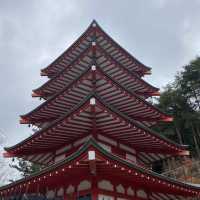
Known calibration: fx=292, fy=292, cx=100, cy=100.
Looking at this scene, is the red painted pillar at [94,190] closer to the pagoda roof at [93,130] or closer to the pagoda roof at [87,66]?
the pagoda roof at [93,130]

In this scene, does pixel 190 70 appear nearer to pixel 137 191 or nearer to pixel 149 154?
pixel 149 154

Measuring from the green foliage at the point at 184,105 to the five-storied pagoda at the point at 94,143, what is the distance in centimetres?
2185

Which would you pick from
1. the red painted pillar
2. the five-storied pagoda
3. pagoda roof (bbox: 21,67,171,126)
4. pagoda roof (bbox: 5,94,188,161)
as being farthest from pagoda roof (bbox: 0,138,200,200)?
pagoda roof (bbox: 21,67,171,126)

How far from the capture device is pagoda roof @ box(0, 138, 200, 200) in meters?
9.23

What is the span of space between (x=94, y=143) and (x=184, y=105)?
31.6m

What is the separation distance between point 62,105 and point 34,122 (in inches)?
72.8

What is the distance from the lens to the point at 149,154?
15344 mm

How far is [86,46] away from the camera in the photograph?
18172 mm

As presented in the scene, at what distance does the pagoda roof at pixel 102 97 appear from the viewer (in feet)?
43.9

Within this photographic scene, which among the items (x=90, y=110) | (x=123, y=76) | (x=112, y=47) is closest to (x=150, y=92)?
(x=123, y=76)

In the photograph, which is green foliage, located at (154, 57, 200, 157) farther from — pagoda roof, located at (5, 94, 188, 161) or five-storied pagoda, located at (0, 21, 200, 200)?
pagoda roof, located at (5, 94, 188, 161)

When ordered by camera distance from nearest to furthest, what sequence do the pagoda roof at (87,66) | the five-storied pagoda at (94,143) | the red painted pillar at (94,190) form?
1. the five-storied pagoda at (94,143)
2. the red painted pillar at (94,190)
3. the pagoda roof at (87,66)

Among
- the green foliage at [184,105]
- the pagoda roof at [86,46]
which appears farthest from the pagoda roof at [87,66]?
the green foliage at [184,105]

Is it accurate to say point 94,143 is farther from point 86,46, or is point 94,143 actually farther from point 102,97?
point 86,46
